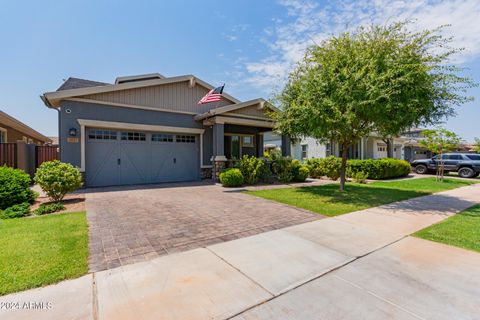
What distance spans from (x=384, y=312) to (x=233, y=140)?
1348 centimetres

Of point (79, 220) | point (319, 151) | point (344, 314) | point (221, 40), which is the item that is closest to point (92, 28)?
point (221, 40)

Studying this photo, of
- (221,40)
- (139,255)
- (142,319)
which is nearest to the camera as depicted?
(142,319)

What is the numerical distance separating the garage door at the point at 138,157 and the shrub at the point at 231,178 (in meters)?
2.92

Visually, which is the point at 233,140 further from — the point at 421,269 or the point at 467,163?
the point at 467,163

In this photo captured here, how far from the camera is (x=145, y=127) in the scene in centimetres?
1133

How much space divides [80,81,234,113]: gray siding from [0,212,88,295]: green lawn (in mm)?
6967

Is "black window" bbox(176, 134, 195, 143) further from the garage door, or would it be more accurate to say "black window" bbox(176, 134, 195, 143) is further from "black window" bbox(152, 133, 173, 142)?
"black window" bbox(152, 133, 173, 142)

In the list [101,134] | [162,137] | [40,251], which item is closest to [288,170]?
[162,137]

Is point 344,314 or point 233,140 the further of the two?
point 233,140

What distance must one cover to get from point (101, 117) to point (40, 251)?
8.15 meters

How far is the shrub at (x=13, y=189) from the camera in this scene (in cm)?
641

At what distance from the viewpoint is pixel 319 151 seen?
2002 centimetres

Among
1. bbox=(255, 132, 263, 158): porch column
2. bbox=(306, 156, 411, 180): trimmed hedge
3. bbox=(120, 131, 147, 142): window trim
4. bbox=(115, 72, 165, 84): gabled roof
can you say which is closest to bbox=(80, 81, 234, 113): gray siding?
bbox=(120, 131, 147, 142): window trim

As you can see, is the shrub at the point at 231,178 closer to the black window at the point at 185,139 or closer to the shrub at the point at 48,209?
the black window at the point at 185,139
